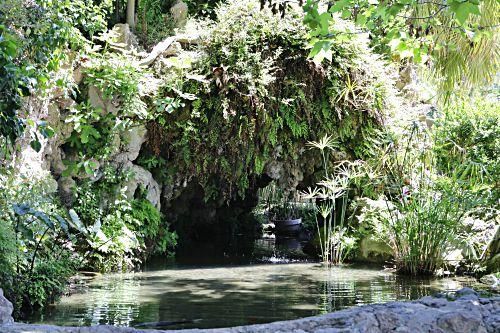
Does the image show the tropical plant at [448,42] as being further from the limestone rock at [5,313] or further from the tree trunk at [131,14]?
the limestone rock at [5,313]

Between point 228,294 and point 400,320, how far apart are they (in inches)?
115

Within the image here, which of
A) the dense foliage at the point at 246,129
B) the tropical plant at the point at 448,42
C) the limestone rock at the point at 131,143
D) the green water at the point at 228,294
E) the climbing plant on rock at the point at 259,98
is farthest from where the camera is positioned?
the climbing plant on rock at the point at 259,98

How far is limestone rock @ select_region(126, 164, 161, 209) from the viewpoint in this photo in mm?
9812

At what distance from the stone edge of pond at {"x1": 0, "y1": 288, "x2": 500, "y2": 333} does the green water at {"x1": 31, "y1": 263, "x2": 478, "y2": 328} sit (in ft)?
4.10

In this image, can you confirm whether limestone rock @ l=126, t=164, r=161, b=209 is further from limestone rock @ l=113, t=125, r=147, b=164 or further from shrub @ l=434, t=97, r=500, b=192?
shrub @ l=434, t=97, r=500, b=192

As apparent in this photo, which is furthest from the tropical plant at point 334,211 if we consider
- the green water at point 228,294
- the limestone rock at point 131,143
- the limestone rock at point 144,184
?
the limestone rock at point 131,143

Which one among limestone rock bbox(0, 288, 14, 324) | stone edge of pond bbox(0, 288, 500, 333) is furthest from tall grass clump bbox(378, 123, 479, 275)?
limestone rock bbox(0, 288, 14, 324)

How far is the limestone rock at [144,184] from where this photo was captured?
→ 981cm

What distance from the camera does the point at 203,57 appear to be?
10234 mm

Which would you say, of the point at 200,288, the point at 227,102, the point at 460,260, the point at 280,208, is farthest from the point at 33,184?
the point at 280,208

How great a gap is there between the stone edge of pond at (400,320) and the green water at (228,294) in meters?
1.25

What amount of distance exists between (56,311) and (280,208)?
43.3 feet

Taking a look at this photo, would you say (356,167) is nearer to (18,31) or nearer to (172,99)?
(172,99)

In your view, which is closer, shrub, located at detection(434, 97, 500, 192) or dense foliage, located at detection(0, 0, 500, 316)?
dense foliage, located at detection(0, 0, 500, 316)
